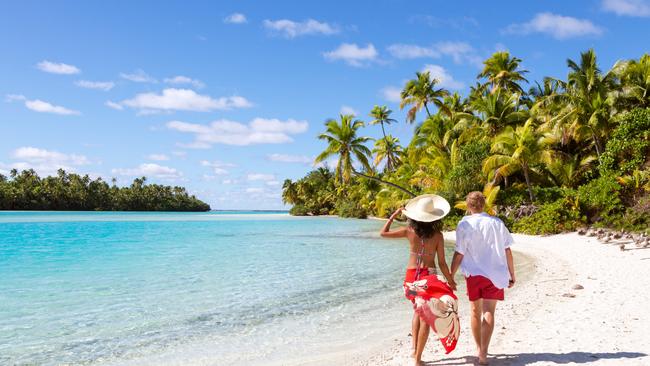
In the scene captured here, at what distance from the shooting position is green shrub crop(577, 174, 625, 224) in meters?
18.4

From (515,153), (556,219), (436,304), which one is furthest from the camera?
(515,153)

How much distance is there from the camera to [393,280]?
35.5 ft

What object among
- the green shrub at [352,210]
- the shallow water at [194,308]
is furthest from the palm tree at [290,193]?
the shallow water at [194,308]

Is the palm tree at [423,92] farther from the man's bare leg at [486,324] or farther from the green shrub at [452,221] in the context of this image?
the man's bare leg at [486,324]

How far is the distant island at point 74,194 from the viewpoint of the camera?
88312 millimetres

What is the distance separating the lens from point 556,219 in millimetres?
20281

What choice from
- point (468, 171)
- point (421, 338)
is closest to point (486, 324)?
point (421, 338)

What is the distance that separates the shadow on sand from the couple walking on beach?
0.91 feet

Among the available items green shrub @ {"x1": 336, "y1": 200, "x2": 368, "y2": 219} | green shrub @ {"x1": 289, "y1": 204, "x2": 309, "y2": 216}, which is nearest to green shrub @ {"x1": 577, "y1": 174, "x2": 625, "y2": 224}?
green shrub @ {"x1": 336, "y1": 200, "x2": 368, "y2": 219}

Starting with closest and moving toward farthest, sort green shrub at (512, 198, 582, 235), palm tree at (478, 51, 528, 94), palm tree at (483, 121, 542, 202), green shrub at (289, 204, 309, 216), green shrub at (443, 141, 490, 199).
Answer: green shrub at (512, 198, 582, 235)
palm tree at (483, 121, 542, 202)
green shrub at (443, 141, 490, 199)
palm tree at (478, 51, 528, 94)
green shrub at (289, 204, 309, 216)

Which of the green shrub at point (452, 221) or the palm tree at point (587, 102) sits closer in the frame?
the palm tree at point (587, 102)

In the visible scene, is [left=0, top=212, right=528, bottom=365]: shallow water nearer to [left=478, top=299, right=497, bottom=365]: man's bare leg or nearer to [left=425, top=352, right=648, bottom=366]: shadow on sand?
[left=425, top=352, right=648, bottom=366]: shadow on sand

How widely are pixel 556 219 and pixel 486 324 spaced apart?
59.8 feet

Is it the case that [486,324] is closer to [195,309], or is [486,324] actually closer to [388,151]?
[195,309]
